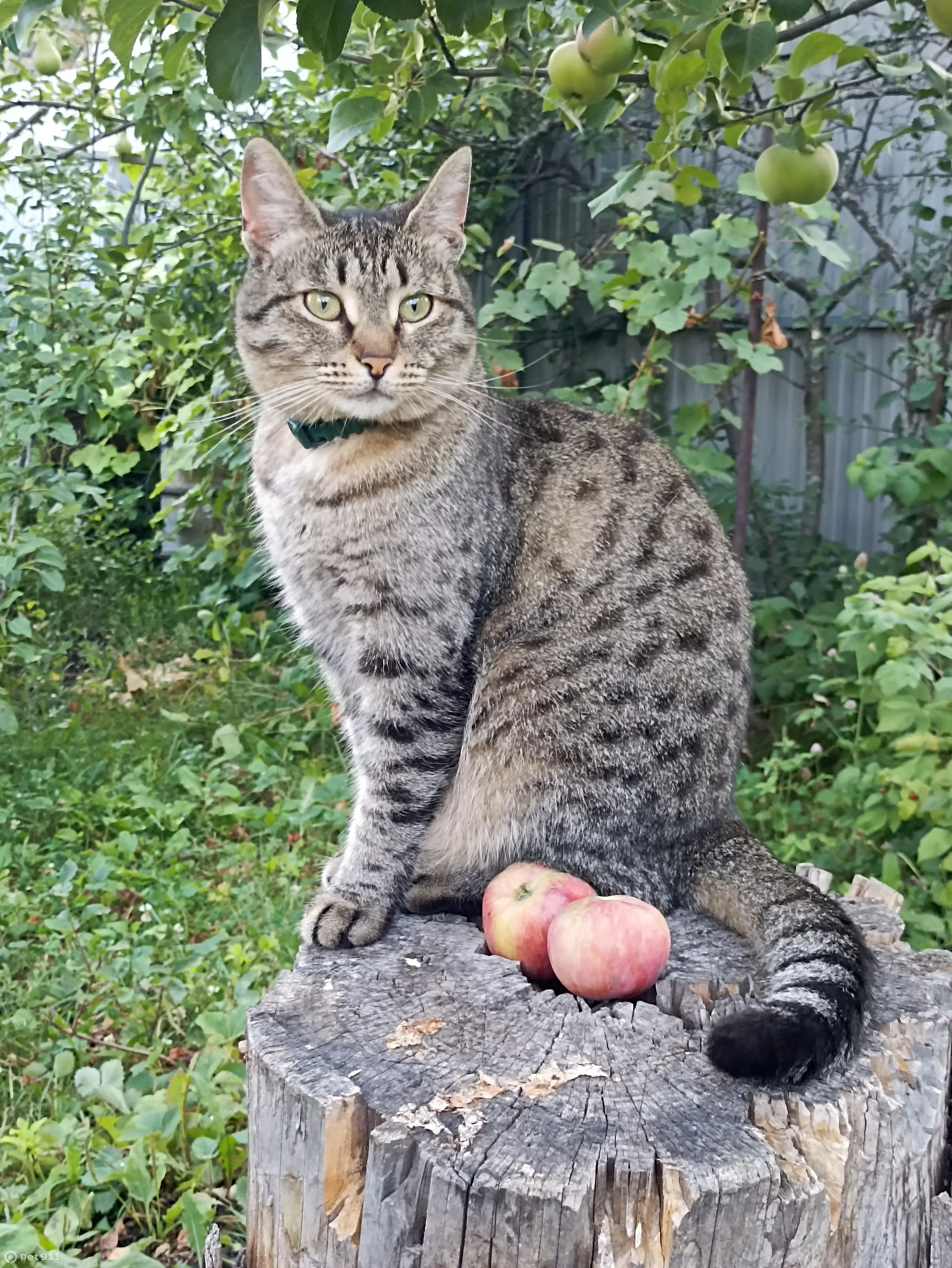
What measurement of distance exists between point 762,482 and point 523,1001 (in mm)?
4291

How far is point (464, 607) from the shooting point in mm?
2410

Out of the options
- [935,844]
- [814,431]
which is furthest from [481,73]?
[814,431]

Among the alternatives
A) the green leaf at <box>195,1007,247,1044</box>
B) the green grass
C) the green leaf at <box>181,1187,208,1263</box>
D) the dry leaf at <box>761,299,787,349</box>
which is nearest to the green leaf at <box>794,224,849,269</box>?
the dry leaf at <box>761,299,787,349</box>

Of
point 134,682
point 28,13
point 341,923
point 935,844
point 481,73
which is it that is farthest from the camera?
point 134,682

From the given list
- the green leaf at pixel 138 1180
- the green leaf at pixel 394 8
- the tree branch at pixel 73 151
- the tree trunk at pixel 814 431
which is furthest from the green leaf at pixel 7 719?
the tree trunk at pixel 814 431

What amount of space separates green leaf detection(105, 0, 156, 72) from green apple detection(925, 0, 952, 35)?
101 cm

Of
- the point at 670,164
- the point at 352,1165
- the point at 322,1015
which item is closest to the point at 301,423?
the point at 670,164

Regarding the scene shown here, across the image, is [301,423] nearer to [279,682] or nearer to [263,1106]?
[263,1106]

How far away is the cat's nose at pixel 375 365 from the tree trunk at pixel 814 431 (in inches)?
129

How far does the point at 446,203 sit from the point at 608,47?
34.1 inches

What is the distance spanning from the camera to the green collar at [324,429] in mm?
2486

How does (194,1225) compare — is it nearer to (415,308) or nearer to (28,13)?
(415,308)

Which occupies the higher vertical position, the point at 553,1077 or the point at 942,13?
the point at 942,13

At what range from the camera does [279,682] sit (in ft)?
17.2
